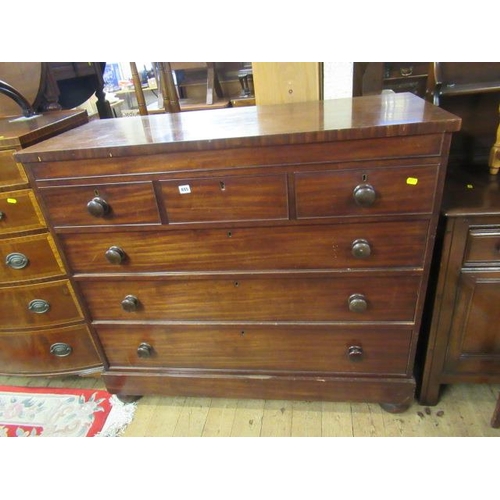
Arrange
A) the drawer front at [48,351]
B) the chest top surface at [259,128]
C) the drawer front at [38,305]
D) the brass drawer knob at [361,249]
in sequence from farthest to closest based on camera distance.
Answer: the drawer front at [48,351] < the drawer front at [38,305] < the brass drawer knob at [361,249] < the chest top surface at [259,128]

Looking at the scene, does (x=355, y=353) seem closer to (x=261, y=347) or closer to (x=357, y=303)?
(x=357, y=303)

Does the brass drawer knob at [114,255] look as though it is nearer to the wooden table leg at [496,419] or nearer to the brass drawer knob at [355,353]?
the brass drawer knob at [355,353]

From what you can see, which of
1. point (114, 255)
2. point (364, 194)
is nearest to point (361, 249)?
point (364, 194)

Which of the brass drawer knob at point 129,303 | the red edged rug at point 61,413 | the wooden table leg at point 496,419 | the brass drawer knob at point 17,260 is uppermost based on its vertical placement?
the brass drawer knob at point 17,260

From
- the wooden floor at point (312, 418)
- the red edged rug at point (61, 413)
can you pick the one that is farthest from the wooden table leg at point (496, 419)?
the red edged rug at point (61, 413)

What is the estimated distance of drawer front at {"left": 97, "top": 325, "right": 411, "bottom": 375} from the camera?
3.92 feet

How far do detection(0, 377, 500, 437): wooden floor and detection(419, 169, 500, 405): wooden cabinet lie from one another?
0.38 ft

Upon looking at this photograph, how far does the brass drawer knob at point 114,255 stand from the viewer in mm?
1099

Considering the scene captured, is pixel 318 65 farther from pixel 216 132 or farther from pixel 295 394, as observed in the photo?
pixel 295 394

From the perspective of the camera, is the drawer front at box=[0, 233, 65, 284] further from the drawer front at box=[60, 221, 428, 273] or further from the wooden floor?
the wooden floor

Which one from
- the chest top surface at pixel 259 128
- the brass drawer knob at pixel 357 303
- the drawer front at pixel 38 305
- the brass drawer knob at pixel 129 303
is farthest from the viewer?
the drawer front at pixel 38 305

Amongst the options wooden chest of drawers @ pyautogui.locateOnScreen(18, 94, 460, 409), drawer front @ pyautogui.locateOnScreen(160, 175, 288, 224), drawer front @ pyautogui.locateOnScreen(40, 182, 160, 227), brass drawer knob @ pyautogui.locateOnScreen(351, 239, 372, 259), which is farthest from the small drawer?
drawer front @ pyautogui.locateOnScreen(40, 182, 160, 227)

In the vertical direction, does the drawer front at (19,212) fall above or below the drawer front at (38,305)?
above

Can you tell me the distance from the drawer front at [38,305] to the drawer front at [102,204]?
35cm
